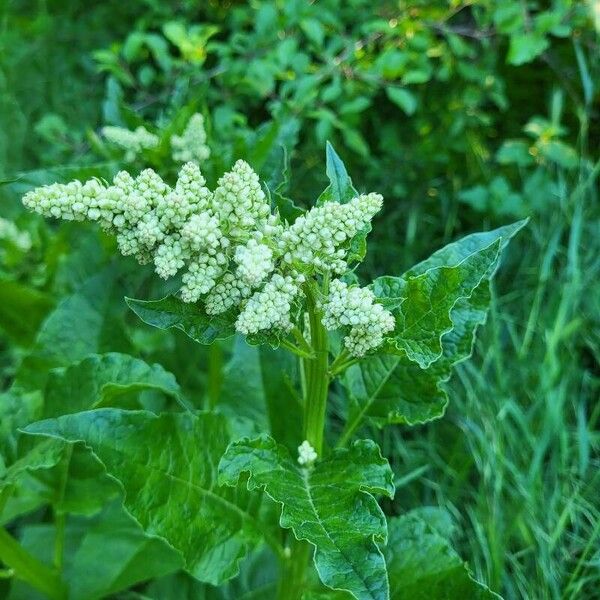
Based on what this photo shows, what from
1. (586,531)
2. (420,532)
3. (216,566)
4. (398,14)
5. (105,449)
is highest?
(398,14)

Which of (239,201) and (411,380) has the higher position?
(239,201)

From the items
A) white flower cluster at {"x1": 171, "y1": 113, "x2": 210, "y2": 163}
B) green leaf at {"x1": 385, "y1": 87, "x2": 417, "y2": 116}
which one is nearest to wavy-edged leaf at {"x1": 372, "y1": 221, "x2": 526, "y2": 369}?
white flower cluster at {"x1": 171, "y1": 113, "x2": 210, "y2": 163}

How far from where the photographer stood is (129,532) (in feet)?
6.00

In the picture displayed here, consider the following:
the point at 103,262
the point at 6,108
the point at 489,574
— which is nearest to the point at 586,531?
the point at 489,574

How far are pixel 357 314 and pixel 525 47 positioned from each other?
4.55ft

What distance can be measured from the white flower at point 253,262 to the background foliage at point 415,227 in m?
0.46

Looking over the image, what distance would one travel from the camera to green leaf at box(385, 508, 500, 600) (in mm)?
1375

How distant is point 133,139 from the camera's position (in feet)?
5.74

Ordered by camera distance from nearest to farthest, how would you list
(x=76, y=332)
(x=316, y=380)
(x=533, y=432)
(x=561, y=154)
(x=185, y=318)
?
(x=185, y=318) → (x=316, y=380) → (x=76, y=332) → (x=533, y=432) → (x=561, y=154)

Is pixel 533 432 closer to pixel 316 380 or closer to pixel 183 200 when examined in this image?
pixel 316 380

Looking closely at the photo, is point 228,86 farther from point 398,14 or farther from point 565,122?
point 565,122

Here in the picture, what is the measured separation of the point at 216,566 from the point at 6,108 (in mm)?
2392

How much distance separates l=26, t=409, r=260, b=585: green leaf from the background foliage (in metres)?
0.11

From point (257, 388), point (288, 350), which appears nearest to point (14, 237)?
point (257, 388)
